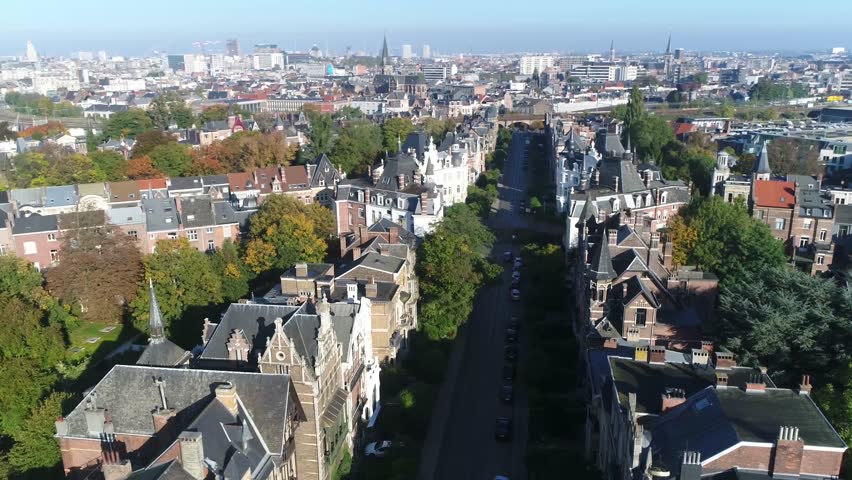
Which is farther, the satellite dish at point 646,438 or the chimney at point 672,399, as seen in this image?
the chimney at point 672,399

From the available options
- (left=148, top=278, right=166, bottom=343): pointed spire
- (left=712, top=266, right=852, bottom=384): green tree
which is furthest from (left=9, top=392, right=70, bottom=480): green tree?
(left=712, top=266, right=852, bottom=384): green tree

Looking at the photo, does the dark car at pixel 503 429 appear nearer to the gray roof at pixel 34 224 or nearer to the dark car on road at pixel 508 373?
the dark car on road at pixel 508 373

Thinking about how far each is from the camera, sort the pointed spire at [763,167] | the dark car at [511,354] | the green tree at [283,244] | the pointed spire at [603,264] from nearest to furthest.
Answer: the pointed spire at [603,264], the dark car at [511,354], the green tree at [283,244], the pointed spire at [763,167]

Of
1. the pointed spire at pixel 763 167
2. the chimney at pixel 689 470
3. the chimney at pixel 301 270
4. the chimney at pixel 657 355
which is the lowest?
the chimney at pixel 301 270

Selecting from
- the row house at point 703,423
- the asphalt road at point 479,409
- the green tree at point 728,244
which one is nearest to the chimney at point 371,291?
the asphalt road at point 479,409

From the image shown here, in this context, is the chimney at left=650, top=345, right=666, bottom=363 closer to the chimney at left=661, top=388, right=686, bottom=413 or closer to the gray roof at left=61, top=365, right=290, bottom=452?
the chimney at left=661, top=388, right=686, bottom=413

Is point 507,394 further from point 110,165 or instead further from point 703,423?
point 110,165

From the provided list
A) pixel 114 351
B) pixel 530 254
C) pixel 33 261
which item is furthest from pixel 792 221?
pixel 33 261

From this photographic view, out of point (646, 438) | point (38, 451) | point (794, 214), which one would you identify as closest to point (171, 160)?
point (38, 451)
